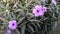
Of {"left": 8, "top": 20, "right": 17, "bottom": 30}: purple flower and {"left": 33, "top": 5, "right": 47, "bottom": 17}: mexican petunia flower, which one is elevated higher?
{"left": 33, "top": 5, "right": 47, "bottom": 17}: mexican petunia flower

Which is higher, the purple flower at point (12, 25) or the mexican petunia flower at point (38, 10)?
the mexican petunia flower at point (38, 10)

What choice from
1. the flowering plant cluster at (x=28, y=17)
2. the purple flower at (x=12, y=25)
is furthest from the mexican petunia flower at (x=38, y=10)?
the purple flower at (x=12, y=25)

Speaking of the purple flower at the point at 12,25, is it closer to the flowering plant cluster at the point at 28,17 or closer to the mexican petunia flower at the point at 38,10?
the flowering plant cluster at the point at 28,17

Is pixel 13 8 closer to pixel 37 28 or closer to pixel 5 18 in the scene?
pixel 5 18

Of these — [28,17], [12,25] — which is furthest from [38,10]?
[12,25]

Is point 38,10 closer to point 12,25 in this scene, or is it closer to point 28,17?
point 28,17

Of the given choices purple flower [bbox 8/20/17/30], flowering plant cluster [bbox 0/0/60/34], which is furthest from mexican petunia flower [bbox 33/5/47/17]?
purple flower [bbox 8/20/17/30]

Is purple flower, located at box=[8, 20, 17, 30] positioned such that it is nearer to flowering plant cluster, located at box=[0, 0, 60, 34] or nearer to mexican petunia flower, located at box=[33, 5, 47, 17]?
flowering plant cluster, located at box=[0, 0, 60, 34]

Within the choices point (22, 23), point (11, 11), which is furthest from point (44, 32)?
point (11, 11)
